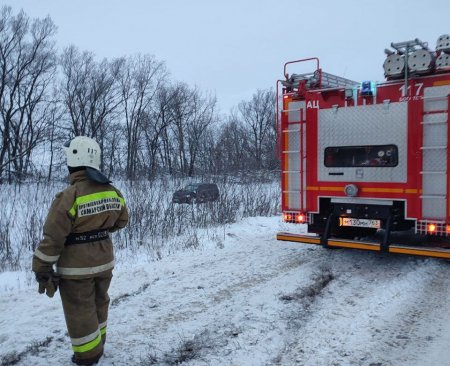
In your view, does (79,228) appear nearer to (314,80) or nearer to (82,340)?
(82,340)

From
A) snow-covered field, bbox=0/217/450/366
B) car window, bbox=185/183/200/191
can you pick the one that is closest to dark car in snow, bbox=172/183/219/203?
car window, bbox=185/183/200/191

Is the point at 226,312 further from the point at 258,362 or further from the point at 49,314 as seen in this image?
the point at 49,314

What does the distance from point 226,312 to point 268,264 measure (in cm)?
242

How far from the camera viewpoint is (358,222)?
24.0ft

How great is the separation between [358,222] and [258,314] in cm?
317

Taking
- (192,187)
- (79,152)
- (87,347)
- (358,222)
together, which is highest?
(79,152)

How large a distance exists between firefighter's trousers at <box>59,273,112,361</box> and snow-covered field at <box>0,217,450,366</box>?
0.86 ft

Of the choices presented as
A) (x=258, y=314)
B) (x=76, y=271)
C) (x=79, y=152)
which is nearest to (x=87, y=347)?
(x=76, y=271)

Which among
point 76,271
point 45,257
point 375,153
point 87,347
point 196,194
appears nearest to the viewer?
point 45,257

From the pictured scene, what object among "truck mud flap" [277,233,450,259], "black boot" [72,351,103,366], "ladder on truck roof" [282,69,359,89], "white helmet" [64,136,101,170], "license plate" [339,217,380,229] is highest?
"ladder on truck roof" [282,69,359,89]

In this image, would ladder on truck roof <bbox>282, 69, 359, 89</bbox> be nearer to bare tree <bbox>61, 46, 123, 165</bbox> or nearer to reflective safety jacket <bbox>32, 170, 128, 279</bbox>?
reflective safety jacket <bbox>32, 170, 128, 279</bbox>

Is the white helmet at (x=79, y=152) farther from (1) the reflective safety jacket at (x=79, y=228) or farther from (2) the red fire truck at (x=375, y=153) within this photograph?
(2) the red fire truck at (x=375, y=153)

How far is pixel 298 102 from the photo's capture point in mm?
7766

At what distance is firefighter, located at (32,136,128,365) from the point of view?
3.40 meters
